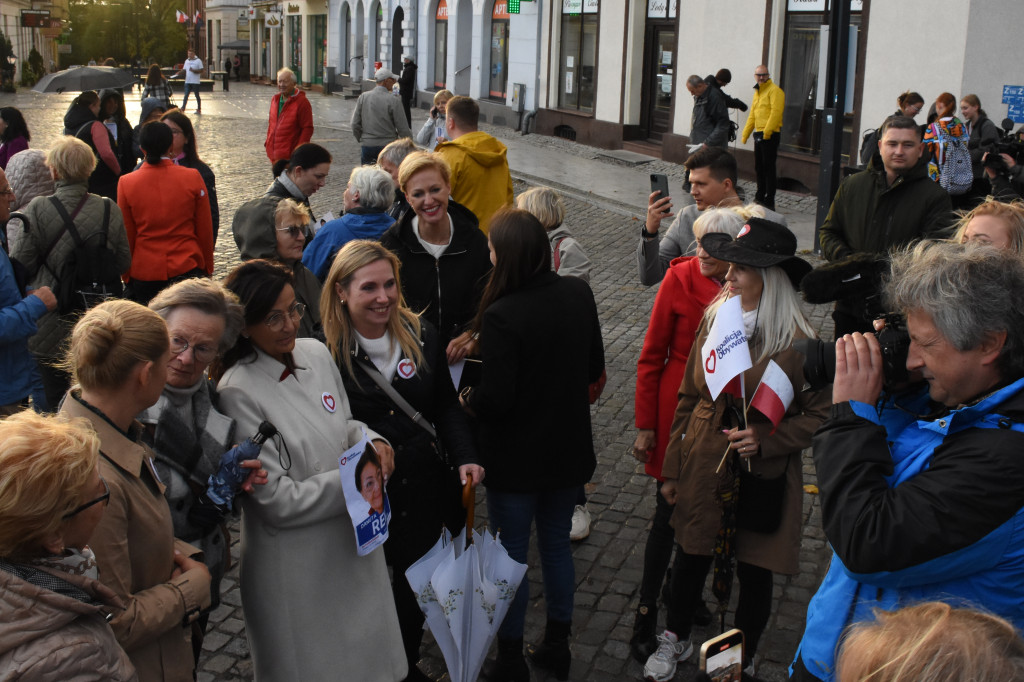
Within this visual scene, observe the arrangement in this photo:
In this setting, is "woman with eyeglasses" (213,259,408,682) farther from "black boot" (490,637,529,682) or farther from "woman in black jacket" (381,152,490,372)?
"woman in black jacket" (381,152,490,372)

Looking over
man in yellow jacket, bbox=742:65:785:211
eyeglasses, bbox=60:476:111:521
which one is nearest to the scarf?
eyeglasses, bbox=60:476:111:521

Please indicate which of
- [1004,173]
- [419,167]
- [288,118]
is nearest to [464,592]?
[419,167]

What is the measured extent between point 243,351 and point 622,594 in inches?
89.5

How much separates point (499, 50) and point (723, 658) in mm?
27253

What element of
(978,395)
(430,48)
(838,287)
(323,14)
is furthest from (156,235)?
(323,14)

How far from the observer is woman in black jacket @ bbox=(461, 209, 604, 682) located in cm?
365

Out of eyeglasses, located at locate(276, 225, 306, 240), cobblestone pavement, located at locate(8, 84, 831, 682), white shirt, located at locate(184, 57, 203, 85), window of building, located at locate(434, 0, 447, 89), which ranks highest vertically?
window of building, located at locate(434, 0, 447, 89)

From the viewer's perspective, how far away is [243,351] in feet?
10.3

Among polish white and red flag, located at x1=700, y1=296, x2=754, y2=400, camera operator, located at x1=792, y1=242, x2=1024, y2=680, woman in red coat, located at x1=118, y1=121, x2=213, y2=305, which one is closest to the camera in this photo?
camera operator, located at x1=792, y1=242, x2=1024, y2=680

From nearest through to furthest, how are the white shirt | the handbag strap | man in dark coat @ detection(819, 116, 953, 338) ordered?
1. the handbag strap
2. man in dark coat @ detection(819, 116, 953, 338)
3. the white shirt

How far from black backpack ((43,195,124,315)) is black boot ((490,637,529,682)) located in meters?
3.08

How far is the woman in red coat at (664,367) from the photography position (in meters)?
3.98

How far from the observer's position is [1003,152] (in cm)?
993

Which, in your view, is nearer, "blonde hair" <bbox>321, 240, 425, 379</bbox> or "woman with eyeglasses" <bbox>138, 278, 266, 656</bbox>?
"woman with eyeglasses" <bbox>138, 278, 266, 656</bbox>
